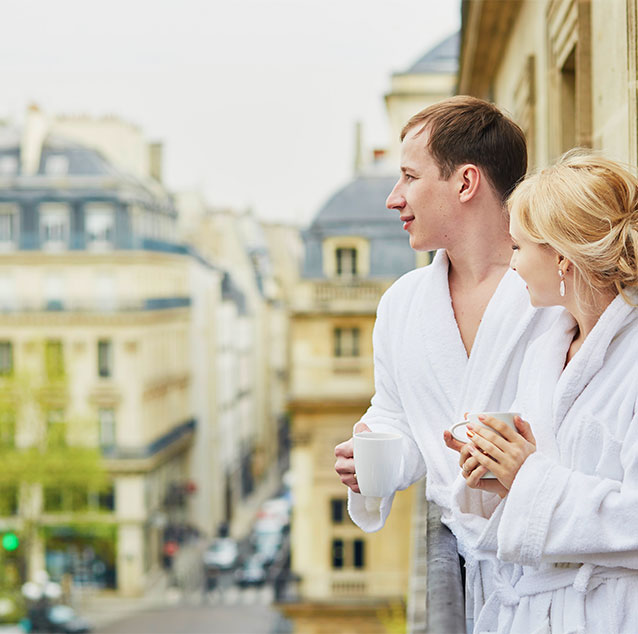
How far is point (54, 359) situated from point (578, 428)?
30.0 m

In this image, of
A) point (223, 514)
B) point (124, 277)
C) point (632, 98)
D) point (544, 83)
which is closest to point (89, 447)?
point (124, 277)

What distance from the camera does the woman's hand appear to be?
1872 mm

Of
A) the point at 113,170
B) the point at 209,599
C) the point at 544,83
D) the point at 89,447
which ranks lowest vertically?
the point at 209,599

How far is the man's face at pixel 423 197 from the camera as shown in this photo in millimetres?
2285

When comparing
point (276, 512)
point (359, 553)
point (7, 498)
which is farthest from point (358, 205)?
point (276, 512)

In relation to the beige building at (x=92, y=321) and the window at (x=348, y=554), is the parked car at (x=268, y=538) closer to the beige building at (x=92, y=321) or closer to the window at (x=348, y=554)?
the beige building at (x=92, y=321)

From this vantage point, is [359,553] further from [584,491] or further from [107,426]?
[584,491]

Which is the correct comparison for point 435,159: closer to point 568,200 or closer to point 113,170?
point 568,200

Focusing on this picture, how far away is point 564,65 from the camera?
4660mm

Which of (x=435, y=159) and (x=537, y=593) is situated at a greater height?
(x=435, y=159)

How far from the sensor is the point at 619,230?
71.3 inches

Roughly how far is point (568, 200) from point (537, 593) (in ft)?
2.41

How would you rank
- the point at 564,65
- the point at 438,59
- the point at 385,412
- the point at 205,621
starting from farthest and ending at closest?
1. the point at 205,621
2. the point at 438,59
3. the point at 564,65
4. the point at 385,412

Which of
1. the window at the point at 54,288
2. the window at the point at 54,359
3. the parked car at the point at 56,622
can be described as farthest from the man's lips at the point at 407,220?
the window at the point at 54,288
